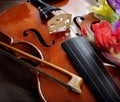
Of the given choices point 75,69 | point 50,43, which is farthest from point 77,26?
point 75,69

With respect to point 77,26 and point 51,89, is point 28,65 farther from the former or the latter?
point 77,26

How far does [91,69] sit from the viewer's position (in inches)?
30.1

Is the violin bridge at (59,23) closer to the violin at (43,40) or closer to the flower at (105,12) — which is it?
the violin at (43,40)

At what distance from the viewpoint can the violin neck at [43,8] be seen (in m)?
1.06

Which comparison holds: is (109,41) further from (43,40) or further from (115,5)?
(43,40)

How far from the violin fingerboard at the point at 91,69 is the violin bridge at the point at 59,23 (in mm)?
134

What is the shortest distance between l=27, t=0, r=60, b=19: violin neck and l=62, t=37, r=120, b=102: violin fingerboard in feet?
0.85

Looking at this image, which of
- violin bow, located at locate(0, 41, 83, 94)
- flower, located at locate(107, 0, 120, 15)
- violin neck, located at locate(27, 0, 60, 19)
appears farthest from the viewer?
violin neck, located at locate(27, 0, 60, 19)

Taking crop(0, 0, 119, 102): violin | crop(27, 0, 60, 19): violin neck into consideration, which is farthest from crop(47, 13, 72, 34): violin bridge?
crop(27, 0, 60, 19): violin neck

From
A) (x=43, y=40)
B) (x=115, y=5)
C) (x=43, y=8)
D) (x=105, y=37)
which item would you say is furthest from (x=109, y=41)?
(x=43, y=8)

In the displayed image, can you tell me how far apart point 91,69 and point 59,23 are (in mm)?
289

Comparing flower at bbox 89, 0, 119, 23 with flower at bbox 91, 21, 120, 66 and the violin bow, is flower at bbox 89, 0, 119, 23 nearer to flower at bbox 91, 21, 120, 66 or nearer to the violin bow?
flower at bbox 91, 21, 120, 66

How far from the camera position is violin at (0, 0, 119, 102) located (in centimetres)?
73

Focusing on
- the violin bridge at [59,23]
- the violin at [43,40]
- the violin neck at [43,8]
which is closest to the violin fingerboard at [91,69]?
the violin at [43,40]
